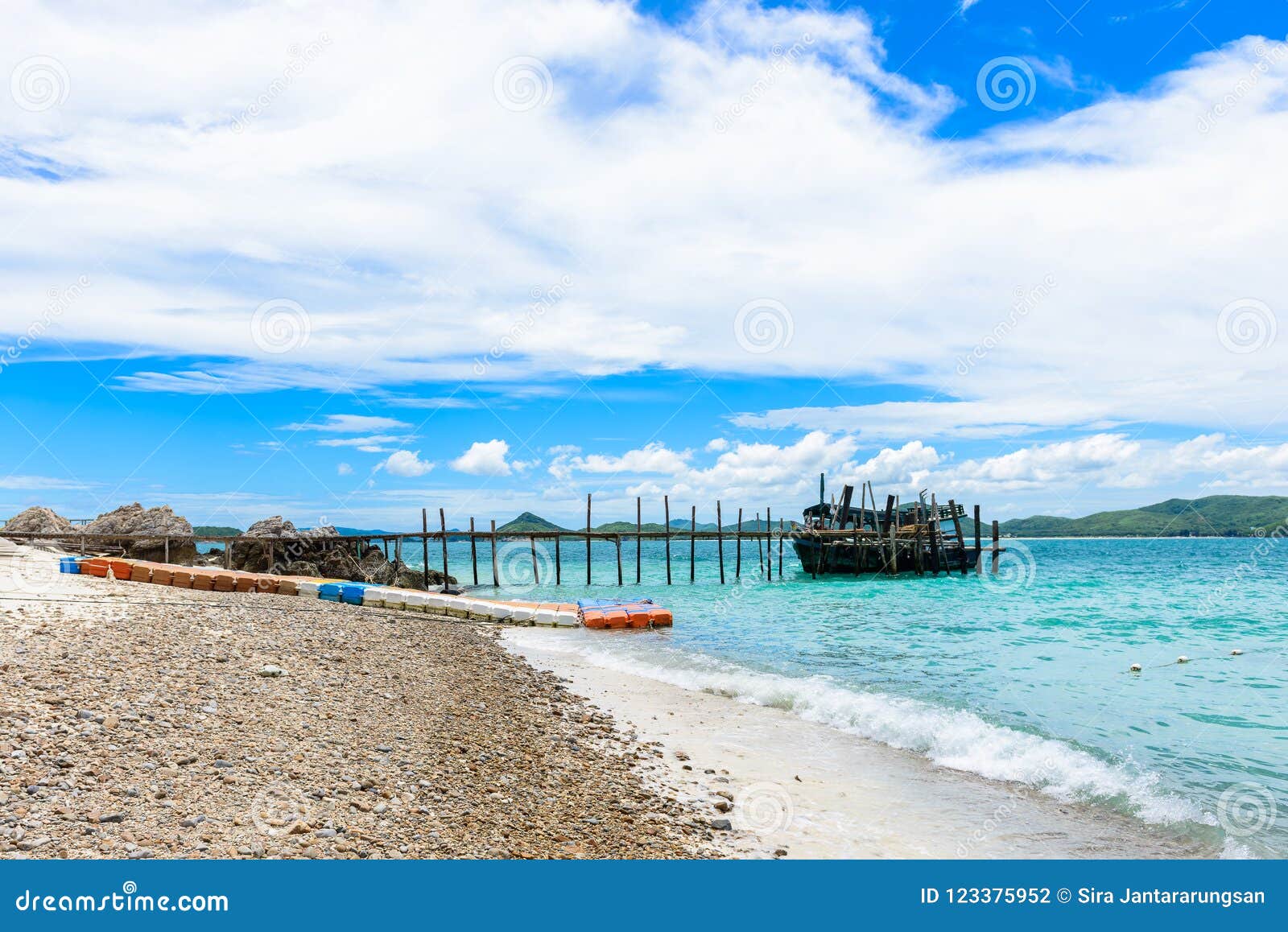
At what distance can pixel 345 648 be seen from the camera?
1352cm

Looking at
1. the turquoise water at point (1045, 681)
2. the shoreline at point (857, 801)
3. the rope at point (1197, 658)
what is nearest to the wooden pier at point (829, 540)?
the turquoise water at point (1045, 681)

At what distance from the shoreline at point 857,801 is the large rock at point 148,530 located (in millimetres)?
38036

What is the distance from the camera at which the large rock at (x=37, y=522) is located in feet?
152

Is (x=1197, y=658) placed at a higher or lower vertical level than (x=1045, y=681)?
lower

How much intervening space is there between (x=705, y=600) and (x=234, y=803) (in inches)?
1148

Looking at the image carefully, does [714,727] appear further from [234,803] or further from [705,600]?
[705,600]

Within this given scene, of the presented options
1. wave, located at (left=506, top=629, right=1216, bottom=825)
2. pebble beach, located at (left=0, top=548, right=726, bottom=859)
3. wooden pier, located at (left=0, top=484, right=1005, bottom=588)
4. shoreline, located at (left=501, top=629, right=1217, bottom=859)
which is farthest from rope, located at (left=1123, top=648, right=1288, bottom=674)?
wooden pier, located at (left=0, top=484, right=1005, bottom=588)

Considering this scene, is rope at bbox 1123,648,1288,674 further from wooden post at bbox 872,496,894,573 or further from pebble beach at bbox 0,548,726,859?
wooden post at bbox 872,496,894,573

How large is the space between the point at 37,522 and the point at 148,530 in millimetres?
8550

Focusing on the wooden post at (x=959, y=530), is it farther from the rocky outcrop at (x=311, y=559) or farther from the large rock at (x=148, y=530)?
the large rock at (x=148, y=530)

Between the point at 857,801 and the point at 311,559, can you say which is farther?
the point at 311,559

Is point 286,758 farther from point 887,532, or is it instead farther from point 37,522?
point 37,522

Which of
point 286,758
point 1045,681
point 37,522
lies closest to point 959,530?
point 1045,681

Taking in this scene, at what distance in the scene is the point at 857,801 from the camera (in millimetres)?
7848
